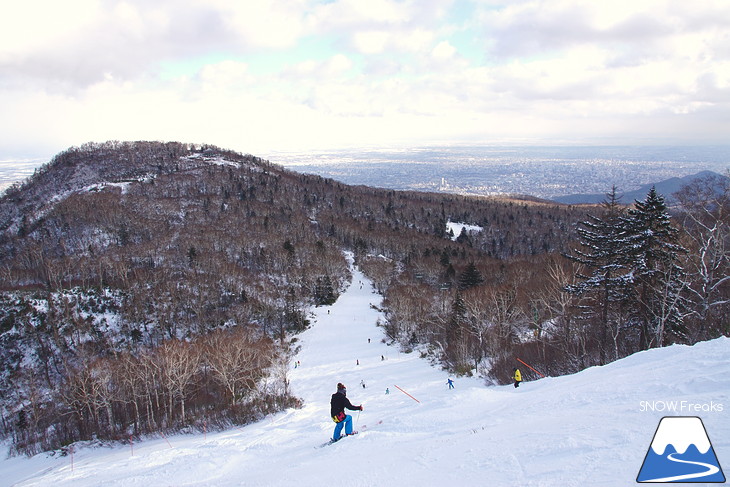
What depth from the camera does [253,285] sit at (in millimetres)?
72062

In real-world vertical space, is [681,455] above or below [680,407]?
above

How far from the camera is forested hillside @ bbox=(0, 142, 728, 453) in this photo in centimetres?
2456

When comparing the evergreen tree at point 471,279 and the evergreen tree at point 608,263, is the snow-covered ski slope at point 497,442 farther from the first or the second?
the evergreen tree at point 471,279

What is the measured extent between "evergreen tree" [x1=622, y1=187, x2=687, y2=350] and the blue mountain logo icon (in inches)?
643

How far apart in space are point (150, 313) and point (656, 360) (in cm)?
7047

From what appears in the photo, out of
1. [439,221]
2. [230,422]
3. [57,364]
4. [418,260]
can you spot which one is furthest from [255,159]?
[230,422]

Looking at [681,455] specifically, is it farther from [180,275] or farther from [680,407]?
[180,275]

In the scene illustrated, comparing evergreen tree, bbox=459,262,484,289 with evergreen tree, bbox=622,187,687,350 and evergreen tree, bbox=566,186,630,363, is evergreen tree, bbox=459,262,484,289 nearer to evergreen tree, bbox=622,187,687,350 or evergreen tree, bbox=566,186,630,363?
evergreen tree, bbox=566,186,630,363

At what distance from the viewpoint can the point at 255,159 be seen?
19912 cm

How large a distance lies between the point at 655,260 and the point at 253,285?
63.7 meters

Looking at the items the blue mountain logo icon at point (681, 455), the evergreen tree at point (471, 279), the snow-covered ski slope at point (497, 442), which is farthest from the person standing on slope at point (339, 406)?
the evergreen tree at point (471, 279)

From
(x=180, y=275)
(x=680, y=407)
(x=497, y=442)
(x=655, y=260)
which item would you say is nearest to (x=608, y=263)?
(x=655, y=260)

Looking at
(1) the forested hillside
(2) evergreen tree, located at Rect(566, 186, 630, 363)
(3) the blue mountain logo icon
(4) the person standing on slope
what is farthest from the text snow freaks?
(2) evergreen tree, located at Rect(566, 186, 630, 363)

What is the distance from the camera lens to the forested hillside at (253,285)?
→ 24562 mm
